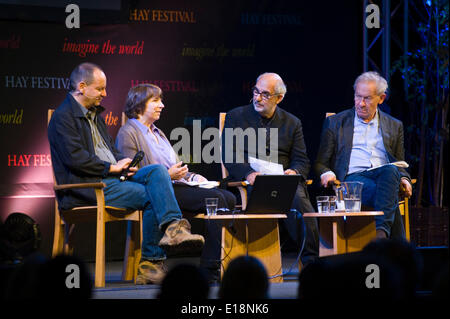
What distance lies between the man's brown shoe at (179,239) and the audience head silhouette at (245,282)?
1864 mm

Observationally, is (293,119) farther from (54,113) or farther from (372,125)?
(54,113)

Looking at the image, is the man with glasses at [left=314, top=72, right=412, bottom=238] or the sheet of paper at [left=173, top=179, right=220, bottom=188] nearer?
the sheet of paper at [left=173, top=179, right=220, bottom=188]

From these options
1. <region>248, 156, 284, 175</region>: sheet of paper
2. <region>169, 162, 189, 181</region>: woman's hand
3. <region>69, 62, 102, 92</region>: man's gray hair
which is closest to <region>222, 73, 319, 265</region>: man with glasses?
<region>248, 156, 284, 175</region>: sheet of paper

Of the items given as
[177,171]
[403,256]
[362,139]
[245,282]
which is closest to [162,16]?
[177,171]

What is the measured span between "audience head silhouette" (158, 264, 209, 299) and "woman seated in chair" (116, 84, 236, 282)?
2.49m

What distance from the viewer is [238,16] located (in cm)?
586

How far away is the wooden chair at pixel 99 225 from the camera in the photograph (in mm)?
3729

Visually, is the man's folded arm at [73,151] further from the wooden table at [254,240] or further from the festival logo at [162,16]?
the festival logo at [162,16]

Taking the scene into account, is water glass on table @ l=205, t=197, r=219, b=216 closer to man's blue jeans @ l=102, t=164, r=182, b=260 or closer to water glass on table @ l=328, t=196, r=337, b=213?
man's blue jeans @ l=102, t=164, r=182, b=260

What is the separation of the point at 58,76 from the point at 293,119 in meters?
2.06

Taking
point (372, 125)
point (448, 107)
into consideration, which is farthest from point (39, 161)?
point (448, 107)

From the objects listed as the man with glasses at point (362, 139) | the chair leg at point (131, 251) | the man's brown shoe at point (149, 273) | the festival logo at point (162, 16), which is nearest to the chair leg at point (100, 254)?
the man's brown shoe at point (149, 273)

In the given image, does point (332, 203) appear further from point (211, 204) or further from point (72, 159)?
point (72, 159)

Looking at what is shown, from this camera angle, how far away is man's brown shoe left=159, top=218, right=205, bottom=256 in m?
3.55
